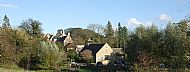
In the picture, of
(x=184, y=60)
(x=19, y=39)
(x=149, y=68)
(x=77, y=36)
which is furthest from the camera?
(x=77, y=36)

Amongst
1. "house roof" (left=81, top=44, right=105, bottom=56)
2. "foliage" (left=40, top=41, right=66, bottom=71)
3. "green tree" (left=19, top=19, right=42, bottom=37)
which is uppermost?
"green tree" (left=19, top=19, right=42, bottom=37)

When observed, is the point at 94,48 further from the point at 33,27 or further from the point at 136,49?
the point at 136,49

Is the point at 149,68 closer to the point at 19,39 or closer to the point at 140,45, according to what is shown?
the point at 140,45

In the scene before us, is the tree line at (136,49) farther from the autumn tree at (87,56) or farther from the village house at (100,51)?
the village house at (100,51)

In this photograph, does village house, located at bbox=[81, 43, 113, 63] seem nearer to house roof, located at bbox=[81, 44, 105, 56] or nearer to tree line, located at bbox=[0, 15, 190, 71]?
house roof, located at bbox=[81, 44, 105, 56]

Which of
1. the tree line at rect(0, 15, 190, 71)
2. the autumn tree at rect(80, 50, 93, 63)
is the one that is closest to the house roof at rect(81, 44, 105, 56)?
the autumn tree at rect(80, 50, 93, 63)

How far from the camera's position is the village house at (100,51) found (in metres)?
89.9

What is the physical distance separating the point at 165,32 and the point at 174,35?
2.78m

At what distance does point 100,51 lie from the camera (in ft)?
298

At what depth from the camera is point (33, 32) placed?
92.9 m

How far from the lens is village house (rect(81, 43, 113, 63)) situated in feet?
295

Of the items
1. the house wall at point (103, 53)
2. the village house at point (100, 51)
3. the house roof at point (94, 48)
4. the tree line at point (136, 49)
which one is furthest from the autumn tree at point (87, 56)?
the tree line at point (136, 49)

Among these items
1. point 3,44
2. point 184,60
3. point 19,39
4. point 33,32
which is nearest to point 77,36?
point 33,32

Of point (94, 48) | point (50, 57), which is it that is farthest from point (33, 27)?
point (50, 57)
